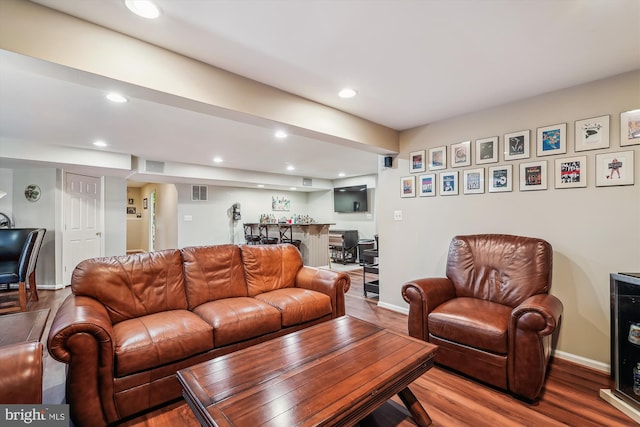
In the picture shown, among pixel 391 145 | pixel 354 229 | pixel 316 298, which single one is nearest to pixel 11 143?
pixel 316 298

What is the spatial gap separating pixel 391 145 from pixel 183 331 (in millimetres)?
2964

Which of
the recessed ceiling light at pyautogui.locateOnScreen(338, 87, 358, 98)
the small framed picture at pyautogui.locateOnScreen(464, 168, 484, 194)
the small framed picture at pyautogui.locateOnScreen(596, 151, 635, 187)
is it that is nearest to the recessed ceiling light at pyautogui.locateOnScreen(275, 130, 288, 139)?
the recessed ceiling light at pyautogui.locateOnScreen(338, 87, 358, 98)

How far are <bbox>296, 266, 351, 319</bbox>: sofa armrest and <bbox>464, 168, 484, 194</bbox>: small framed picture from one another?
1.62 metres

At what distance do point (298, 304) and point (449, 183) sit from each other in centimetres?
214

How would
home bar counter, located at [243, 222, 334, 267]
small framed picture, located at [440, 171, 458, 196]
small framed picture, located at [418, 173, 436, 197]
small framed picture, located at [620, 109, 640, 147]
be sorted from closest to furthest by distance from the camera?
small framed picture, located at [620, 109, 640, 147], small framed picture, located at [440, 171, 458, 196], small framed picture, located at [418, 173, 436, 197], home bar counter, located at [243, 222, 334, 267]

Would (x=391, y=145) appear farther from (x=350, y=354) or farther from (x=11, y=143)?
(x=11, y=143)

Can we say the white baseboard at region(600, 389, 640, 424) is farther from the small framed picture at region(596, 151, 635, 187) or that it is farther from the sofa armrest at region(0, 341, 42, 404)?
the sofa armrest at region(0, 341, 42, 404)

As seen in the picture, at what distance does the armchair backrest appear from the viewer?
89.0 inches

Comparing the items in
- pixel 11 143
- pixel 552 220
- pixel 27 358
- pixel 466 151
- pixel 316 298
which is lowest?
pixel 316 298

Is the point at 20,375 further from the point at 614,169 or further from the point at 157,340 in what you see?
the point at 614,169

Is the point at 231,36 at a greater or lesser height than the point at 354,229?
greater

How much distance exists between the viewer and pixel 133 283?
2.16 meters

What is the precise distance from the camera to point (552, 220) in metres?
2.49

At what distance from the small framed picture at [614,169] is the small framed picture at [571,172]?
3.3 inches
